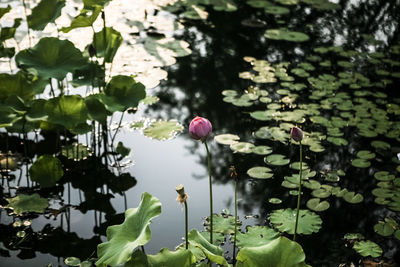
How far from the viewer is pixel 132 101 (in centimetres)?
223

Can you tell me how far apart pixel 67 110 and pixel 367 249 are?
1287mm

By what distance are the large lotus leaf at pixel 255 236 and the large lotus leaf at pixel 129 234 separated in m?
0.54

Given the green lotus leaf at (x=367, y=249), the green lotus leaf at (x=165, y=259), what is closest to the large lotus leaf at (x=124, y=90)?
the green lotus leaf at (x=165, y=259)

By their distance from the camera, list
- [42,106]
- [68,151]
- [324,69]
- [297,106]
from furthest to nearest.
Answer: [324,69] → [297,106] → [68,151] → [42,106]

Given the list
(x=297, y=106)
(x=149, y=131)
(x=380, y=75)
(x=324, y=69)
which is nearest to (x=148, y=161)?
(x=149, y=131)

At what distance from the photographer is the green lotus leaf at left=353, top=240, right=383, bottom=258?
74.9 inches

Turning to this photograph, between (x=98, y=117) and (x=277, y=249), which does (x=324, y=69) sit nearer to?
(x=98, y=117)

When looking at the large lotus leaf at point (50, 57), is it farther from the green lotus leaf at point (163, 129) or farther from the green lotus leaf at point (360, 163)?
the green lotus leaf at point (360, 163)

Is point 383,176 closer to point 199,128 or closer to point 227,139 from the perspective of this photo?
point 227,139

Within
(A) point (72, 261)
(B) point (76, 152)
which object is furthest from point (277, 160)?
(A) point (72, 261)

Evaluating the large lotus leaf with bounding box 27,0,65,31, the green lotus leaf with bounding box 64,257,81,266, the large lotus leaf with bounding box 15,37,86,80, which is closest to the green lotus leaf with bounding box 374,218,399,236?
the green lotus leaf with bounding box 64,257,81,266

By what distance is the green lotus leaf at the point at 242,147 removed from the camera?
2.49 metres

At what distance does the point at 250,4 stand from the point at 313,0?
562 mm

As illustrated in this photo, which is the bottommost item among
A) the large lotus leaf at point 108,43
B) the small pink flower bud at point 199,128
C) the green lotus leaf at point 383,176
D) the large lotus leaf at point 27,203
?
the large lotus leaf at point 27,203
